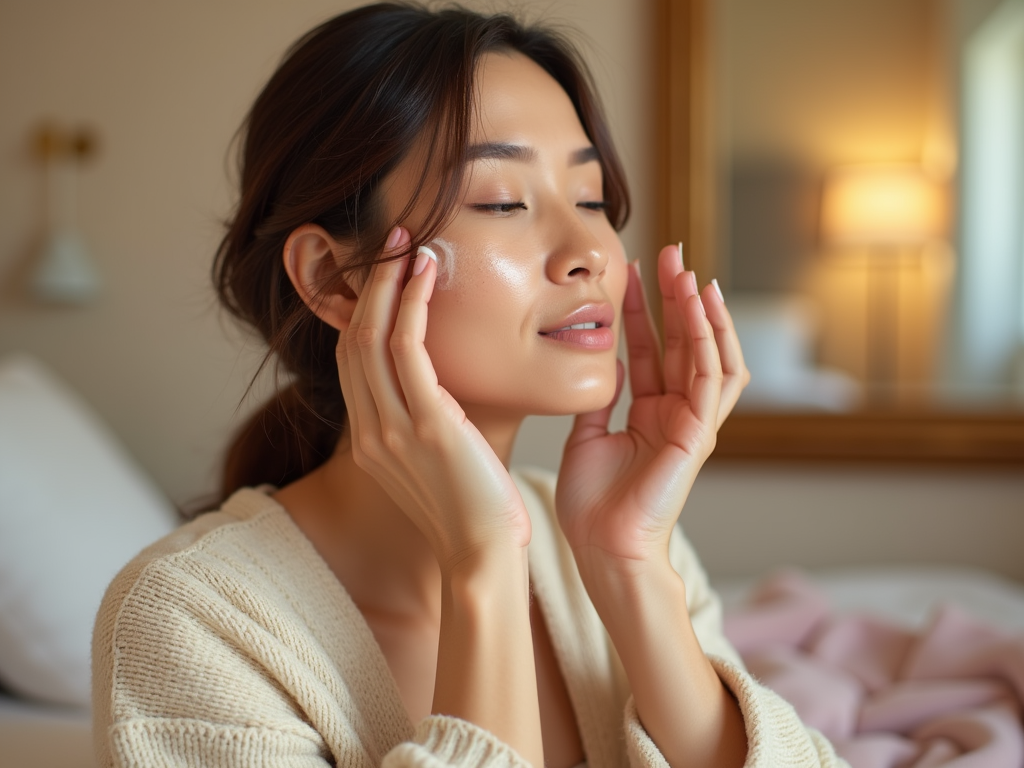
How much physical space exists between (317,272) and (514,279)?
236mm

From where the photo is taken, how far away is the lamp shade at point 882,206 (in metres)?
2.47

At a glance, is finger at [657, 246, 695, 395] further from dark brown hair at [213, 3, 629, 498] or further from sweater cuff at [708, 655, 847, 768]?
sweater cuff at [708, 655, 847, 768]

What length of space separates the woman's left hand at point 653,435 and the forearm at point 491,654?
17cm

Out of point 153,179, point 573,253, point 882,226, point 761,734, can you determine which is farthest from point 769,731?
point 153,179

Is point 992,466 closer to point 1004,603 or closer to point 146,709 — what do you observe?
point 1004,603

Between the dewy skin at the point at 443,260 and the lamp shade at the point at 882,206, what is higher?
the lamp shade at the point at 882,206

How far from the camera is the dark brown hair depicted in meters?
1.06

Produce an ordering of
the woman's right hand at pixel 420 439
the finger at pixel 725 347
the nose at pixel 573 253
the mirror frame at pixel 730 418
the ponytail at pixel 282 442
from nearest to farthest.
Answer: the woman's right hand at pixel 420 439
the nose at pixel 573 253
the finger at pixel 725 347
the ponytail at pixel 282 442
the mirror frame at pixel 730 418

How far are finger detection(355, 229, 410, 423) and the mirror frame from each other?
60.6 inches

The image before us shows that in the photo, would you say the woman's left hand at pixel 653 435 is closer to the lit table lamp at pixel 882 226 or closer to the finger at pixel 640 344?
the finger at pixel 640 344

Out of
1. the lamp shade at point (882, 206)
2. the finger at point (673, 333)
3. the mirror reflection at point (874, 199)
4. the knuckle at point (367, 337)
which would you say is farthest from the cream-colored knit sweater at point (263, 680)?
the lamp shade at point (882, 206)

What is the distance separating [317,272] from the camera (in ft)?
3.66

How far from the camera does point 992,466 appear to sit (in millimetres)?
2445

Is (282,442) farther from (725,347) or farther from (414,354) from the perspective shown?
(725,347)
